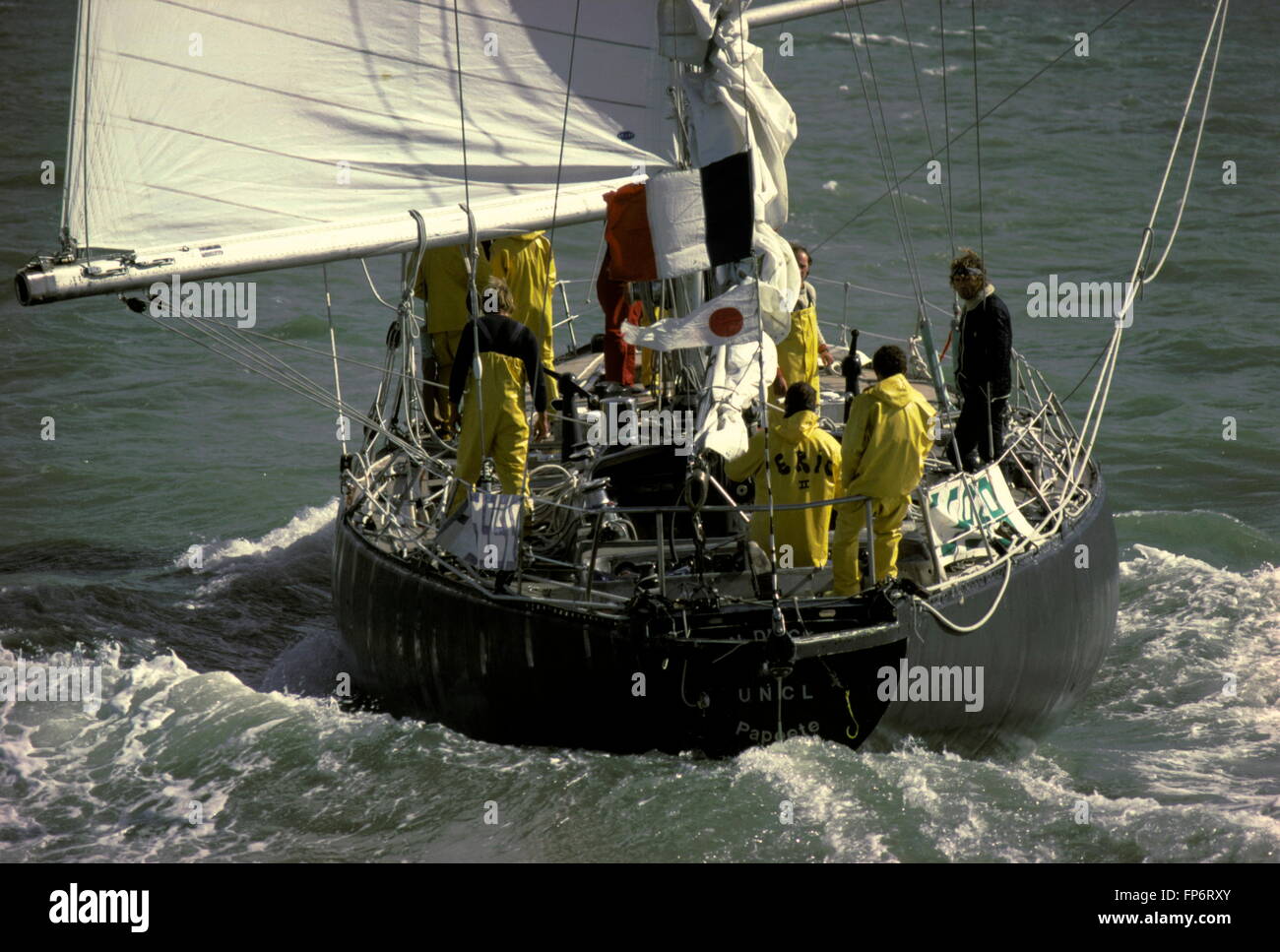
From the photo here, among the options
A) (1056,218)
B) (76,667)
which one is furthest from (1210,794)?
(1056,218)

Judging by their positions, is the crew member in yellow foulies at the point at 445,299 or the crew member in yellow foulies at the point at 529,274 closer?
the crew member in yellow foulies at the point at 445,299

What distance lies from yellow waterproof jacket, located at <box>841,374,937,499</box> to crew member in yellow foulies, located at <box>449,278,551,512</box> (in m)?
2.17

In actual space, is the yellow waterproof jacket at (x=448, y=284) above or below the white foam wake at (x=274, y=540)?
above

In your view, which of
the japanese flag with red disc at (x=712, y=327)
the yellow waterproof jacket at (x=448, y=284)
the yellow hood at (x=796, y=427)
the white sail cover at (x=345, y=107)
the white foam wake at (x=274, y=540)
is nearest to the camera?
the yellow hood at (x=796, y=427)

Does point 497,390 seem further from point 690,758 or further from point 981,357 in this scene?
point 981,357

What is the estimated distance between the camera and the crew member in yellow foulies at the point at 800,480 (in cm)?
1079

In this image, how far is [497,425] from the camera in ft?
37.6

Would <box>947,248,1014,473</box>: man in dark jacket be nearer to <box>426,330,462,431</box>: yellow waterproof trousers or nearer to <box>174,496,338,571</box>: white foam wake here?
<box>426,330,462,431</box>: yellow waterproof trousers

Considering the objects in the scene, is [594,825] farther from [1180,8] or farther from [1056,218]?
[1180,8]

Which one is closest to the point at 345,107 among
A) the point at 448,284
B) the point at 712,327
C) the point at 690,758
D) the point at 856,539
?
the point at 448,284

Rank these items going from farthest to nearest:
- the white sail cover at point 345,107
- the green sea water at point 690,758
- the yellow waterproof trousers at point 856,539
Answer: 1. the white sail cover at point 345,107
2. the green sea water at point 690,758
3. the yellow waterproof trousers at point 856,539

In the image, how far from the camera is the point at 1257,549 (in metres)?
17.0

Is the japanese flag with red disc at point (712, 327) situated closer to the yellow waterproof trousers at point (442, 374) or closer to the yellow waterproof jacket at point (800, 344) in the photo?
the yellow waterproof jacket at point (800, 344)

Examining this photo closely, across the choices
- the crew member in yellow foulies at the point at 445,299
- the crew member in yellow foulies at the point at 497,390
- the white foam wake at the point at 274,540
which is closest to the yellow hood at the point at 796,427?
the crew member in yellow foulies at the point at 497,390
